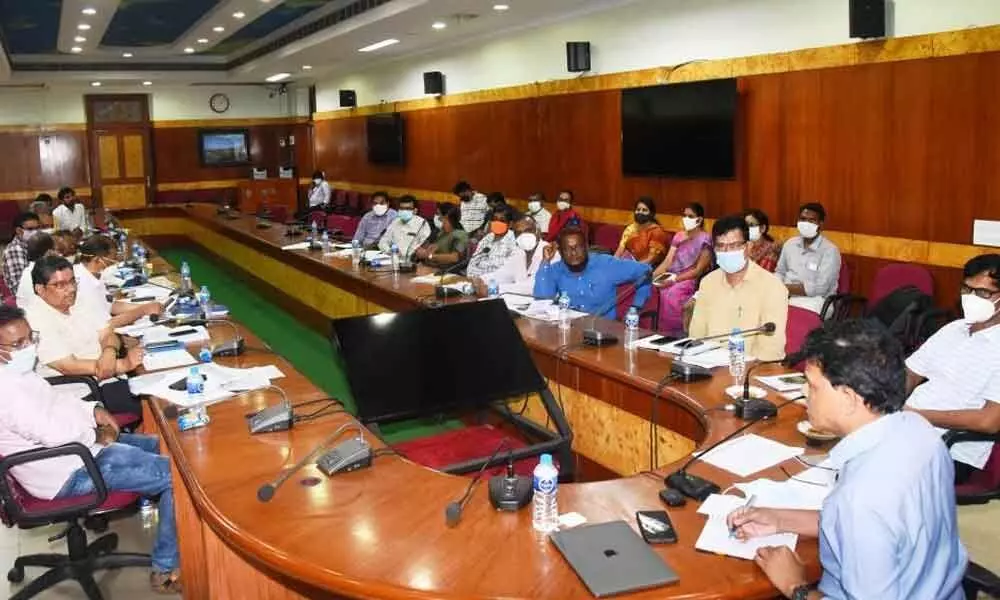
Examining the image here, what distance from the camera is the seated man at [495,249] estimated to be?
6.61 metres

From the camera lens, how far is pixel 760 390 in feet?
10.9

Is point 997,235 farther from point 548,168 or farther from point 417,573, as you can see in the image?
point 548,168

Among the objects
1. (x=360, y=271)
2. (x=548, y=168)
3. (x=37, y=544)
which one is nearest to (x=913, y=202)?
(x=360, y=271)

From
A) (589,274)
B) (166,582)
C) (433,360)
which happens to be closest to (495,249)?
(589,274)

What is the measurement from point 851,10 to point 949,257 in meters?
1.78

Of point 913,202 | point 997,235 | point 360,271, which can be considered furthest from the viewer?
point 360,271

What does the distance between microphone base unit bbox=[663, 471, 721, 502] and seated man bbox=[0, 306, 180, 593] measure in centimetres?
195

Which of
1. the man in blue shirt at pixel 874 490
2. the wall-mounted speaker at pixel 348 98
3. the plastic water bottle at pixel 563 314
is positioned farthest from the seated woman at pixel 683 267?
the wall-mounted speaker at pixel 348 98

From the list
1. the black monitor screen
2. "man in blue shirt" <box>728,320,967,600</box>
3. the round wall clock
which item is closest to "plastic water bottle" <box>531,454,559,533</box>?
"man in blue shirt" <box>728,320,967,600</box>

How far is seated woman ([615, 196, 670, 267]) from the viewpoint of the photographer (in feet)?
25.4

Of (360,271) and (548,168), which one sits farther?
(548,168)

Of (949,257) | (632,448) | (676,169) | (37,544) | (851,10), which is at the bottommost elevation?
(37,544)

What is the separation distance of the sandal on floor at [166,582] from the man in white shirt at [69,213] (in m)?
9.60

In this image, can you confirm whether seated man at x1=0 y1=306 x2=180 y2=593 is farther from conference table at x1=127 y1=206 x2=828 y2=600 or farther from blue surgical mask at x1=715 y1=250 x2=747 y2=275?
blue surgical mask at x1=715 y1=250 x2=747 y2=275
